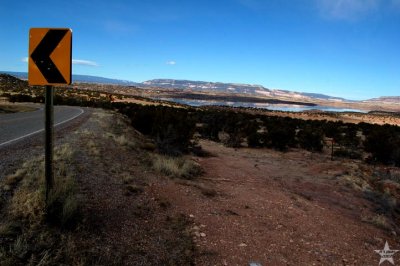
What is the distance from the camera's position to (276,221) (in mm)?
8086

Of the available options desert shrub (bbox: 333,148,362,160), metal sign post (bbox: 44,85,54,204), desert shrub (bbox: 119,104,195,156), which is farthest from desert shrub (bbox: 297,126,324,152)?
metal sign post (bbox: 44,85,54,204)

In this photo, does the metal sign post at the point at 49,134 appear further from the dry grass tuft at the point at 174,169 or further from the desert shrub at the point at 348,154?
the desert shrub at the point at 348,154

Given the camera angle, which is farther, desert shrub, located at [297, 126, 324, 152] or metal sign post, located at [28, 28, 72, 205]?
desert shrub, located at [297, 126, 324, 152]

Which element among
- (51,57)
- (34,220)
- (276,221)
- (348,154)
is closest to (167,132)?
(276,221)

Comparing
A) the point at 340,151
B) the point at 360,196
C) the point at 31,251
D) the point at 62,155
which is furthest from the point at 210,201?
the point at 340,151

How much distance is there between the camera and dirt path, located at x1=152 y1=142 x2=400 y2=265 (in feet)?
20.9

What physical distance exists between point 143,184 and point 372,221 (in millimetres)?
6222

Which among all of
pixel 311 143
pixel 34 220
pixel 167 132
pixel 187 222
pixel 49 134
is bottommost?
pixel 311 143

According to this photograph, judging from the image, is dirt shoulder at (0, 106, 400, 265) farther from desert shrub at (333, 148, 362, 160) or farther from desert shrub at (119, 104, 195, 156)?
desert shrub at (333, 148, 362, 160)

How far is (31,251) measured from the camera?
170 inches

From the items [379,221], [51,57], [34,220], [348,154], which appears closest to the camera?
[51,57]

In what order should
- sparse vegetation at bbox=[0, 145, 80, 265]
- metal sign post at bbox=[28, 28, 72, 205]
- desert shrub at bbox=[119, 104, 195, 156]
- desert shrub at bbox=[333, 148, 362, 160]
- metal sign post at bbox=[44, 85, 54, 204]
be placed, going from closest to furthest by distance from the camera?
sparse vegetation at bbox=[0, 145, 80, 265] → metal sign post at bbox=[28, 28, 72, 205] → metal sign post at bbox=[44, 85, 54, 204] → desert shrub at bbox=[119, 104, 195, 156] → desert shrub at bbox=[333, 148, 362, 160]

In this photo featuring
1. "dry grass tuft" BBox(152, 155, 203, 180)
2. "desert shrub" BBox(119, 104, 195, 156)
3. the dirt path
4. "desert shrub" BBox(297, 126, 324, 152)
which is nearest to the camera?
the dirt path

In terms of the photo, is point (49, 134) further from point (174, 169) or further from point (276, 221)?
point (174, 169)
